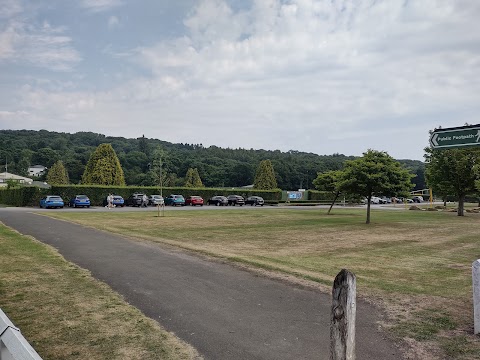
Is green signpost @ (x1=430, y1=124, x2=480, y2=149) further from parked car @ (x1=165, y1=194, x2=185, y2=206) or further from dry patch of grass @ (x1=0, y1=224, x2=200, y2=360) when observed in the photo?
parked car @ (x1=165, y1=194, x2=185, y2=206)

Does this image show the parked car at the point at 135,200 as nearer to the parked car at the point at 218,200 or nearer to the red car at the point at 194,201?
the red car at the point at 194,201

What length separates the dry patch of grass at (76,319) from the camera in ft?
16.6

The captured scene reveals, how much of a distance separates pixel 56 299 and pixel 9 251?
604cm

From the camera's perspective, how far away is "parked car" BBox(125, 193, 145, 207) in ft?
164

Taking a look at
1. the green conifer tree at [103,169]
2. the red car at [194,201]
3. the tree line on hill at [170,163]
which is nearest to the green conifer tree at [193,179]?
the tree line on hill at [170,163]

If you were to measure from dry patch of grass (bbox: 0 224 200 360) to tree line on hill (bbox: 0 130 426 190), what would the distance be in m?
81.3

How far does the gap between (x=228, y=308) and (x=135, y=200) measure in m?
45.1

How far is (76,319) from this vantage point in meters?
6.14

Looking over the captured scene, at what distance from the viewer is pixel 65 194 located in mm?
47406

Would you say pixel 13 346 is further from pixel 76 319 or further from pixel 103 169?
pixel 103 169

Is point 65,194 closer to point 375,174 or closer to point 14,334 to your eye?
point 375,174

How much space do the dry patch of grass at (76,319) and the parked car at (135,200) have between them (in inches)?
1603

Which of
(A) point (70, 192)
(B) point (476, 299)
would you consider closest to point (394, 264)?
(B) point (476, 299)

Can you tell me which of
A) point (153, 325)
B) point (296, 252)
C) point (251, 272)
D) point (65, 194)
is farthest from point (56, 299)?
point (65, 194)
